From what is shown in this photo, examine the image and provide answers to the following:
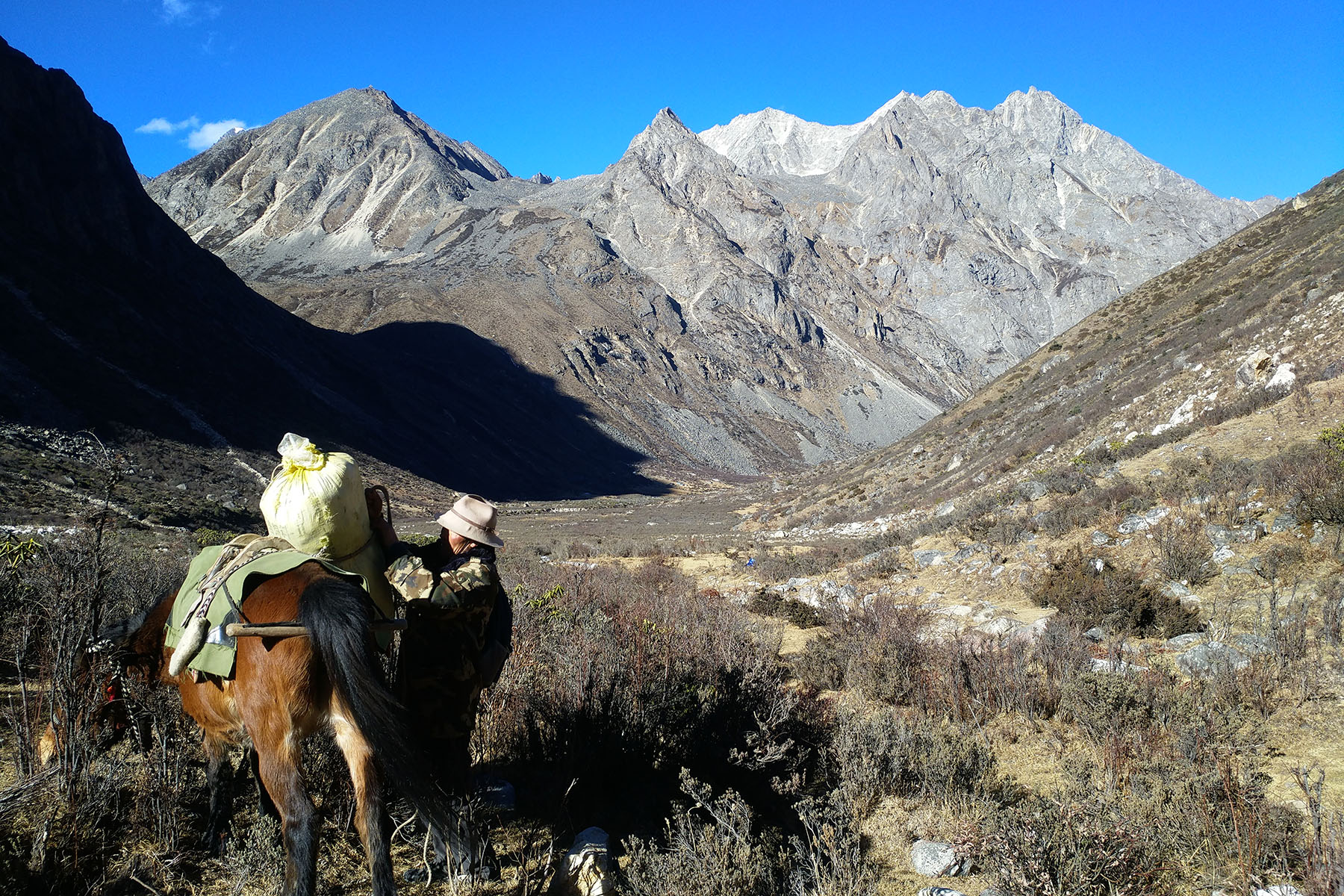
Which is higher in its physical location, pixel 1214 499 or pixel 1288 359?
pixel 1288 359

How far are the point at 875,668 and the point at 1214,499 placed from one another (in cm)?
548

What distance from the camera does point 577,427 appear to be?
72062mm

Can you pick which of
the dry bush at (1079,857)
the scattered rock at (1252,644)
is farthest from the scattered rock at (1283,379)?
the dry bush at (1079,857)

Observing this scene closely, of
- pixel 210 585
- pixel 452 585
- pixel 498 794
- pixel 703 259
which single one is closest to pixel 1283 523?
pixel 498 794

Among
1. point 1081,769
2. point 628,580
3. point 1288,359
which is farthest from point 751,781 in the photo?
point 1288,359

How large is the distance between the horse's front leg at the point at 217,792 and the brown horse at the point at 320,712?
0.58 meters

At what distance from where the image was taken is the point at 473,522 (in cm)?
324

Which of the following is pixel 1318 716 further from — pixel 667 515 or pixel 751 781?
pixel 667 515

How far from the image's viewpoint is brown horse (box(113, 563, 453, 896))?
96.8 inches

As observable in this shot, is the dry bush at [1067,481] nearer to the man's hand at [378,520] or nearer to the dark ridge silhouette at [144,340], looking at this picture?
the man's hand at [378,520]

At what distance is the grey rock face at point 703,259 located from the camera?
82.8 metres

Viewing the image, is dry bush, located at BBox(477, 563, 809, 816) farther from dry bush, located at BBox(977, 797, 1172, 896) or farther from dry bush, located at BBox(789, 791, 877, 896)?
dry bush, located at BBox(977, 797, 1172, 896)

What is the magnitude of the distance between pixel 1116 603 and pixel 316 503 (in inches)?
263

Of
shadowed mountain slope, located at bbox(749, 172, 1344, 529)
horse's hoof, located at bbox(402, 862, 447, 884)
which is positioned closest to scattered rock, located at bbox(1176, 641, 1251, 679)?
horse's hoof, located at bbox(402, 862, 447, 884)
